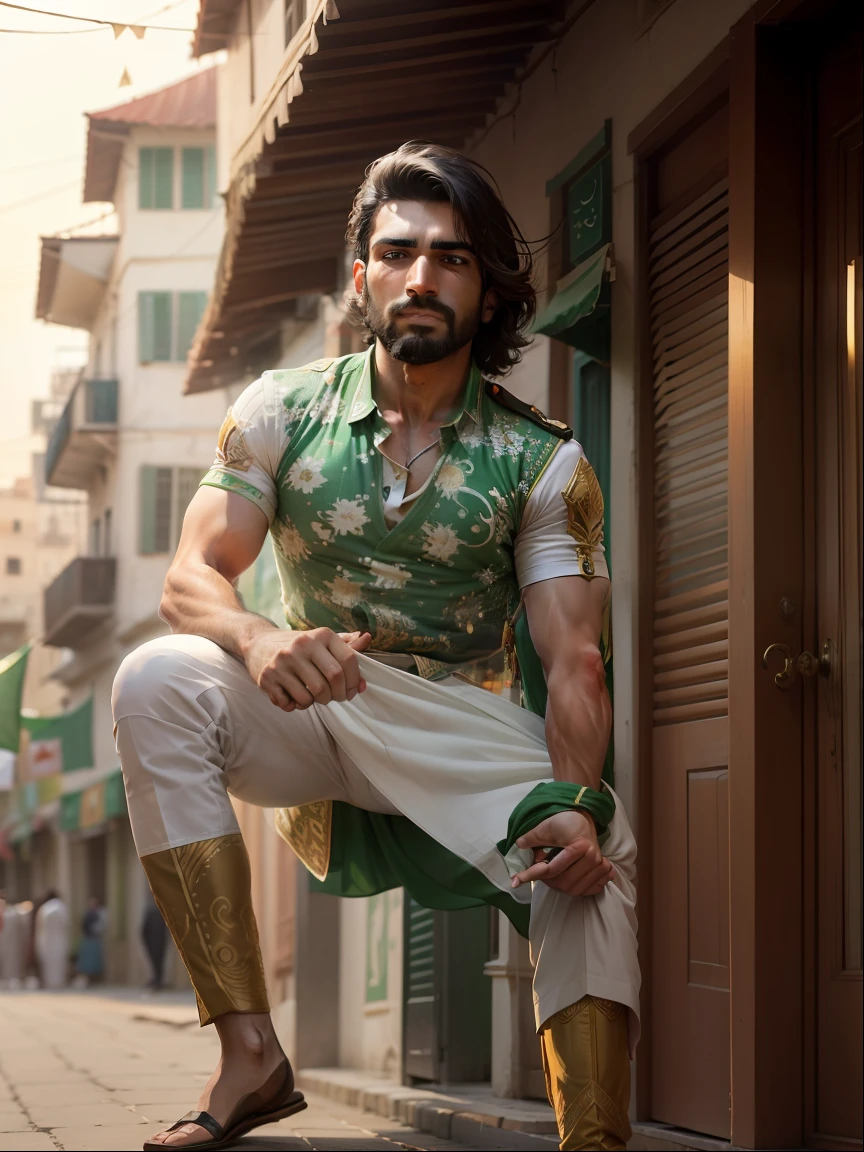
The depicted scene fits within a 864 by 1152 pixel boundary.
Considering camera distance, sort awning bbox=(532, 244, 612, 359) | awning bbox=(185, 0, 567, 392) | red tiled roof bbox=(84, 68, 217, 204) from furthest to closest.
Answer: red tiled roof bbox=(84, 68, 217, 204) → awning bbox=(185, 0, 567, 392) → awning bbox=(532, 244, 612, 359)

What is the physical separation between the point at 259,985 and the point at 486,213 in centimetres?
168

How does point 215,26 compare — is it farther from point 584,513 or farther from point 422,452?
point 584,513

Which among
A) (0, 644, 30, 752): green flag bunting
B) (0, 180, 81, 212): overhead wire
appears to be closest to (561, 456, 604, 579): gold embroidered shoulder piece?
(0, 180, 81, 212): overhead wire

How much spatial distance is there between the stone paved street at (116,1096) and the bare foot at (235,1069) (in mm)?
190

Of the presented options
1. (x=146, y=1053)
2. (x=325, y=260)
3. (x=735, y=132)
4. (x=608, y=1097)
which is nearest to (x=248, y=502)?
(x=608, y=1097)

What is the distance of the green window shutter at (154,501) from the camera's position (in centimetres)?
3138

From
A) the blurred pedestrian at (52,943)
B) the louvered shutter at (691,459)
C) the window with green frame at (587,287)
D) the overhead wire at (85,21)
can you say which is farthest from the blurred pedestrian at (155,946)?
the louvered shutter at (691,459)

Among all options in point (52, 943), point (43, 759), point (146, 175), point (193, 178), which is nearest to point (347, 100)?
point (146, 175)

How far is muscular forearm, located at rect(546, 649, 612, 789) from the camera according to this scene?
11.4 feet

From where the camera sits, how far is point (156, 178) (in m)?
21.1

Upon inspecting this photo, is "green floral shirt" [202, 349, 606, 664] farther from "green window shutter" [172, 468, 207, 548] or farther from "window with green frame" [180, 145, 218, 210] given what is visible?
"green window shutter" [172, 468, 207, 548]

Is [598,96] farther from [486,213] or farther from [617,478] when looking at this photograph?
[486,213]

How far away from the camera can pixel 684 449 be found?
206 inches

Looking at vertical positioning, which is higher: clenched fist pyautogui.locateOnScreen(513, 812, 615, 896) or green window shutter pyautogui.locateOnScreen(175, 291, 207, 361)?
green window shutter pyautogui.locateOnScreen(175, 291, 207, 361)
